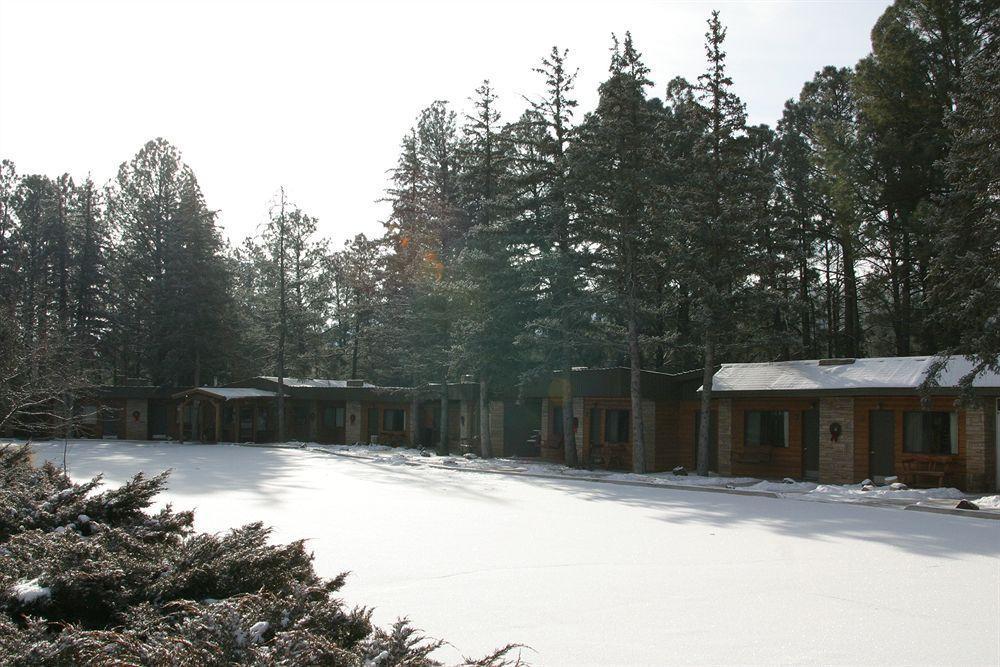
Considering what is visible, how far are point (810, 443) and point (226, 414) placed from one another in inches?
1209

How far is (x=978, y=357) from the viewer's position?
56.1 ft

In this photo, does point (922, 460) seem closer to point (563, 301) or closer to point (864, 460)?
point (864, 460)

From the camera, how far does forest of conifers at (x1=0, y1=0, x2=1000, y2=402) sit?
2312 cm

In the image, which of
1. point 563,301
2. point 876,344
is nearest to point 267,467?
point 563,301

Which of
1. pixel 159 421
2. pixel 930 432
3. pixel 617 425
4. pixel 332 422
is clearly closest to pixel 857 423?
pixel 930 432

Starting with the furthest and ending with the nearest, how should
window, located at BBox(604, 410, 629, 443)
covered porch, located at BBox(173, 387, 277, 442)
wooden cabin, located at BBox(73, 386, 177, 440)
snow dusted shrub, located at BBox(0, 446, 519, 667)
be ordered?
wooden cabin, located at BBox(73, 386, 177, 440) < covered porch, located at BBox(173, 387, 277, 442) < window, located at BBox(604, 410, 629, 443) < snow dusted shrub, located at BBox(0, 446, 519, 667)

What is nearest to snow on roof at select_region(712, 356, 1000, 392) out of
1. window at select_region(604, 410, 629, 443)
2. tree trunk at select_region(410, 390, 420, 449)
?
window at select_region(604, 410, 629, 443)

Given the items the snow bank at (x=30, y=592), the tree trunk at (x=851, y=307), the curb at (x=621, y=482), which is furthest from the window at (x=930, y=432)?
the snow bank at (x=30, y=592)

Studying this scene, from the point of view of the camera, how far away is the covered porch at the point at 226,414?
128ft

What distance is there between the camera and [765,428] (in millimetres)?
24547

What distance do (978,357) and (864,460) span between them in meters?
5.27

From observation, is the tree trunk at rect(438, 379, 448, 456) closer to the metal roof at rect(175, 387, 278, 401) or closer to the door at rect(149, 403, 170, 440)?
the metal roof at rect(175, 387, 278, 401)

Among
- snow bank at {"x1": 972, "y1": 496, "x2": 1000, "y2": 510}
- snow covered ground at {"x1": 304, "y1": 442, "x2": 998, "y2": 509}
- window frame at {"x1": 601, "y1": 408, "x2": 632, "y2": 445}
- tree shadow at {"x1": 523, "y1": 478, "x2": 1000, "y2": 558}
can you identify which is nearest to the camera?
tree shadow at {"x1": 523, "y1": 478, "x2": 1000, "y2": 558}

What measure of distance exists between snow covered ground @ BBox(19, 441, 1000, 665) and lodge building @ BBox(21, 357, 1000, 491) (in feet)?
16.4
